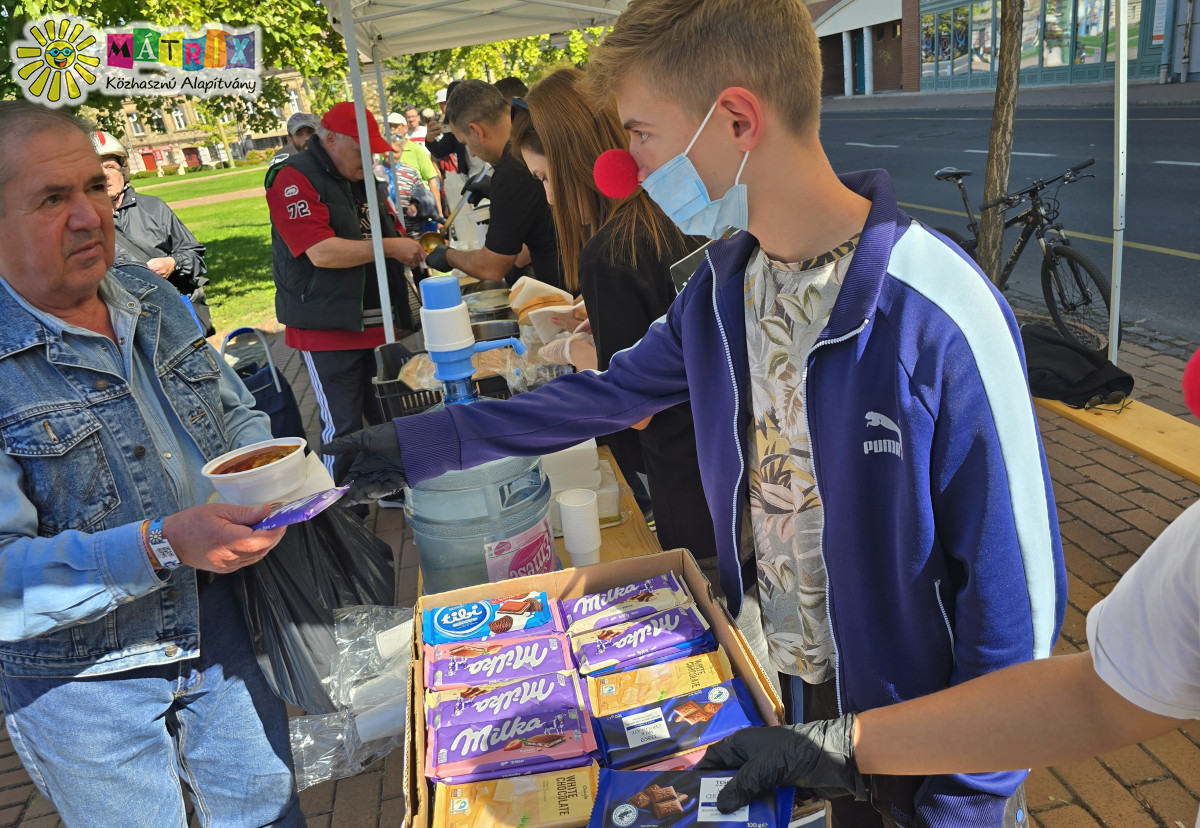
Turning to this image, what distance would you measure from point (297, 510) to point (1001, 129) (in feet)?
19.2

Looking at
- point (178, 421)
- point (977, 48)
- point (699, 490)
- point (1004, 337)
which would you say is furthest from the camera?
point (977, 48)

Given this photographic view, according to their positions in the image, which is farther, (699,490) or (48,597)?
(699,490)

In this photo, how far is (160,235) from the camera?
5.72m

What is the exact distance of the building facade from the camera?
61.8 ft

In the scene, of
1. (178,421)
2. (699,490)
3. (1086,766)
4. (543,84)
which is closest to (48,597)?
(178,421)

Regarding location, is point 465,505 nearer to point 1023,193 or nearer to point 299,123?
point 1023,193

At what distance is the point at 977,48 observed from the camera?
2678 centimetres

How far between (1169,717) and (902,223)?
2.67 ft

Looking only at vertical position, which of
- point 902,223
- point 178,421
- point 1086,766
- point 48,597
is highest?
point 902,223

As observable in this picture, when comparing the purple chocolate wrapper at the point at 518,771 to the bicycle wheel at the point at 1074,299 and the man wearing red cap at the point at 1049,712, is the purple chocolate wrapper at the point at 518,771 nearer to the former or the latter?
the man wearing red cap at the point at 1049,712

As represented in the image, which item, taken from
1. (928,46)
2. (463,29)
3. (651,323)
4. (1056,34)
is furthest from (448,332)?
(928,46)

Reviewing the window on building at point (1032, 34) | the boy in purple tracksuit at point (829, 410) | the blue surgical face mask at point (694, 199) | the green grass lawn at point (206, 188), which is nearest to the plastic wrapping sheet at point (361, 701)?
the boy in purple tracksuit at point (829, 410)

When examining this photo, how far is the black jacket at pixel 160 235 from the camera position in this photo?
5.52 m

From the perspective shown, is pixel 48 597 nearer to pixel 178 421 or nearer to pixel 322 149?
pixel 178 421
